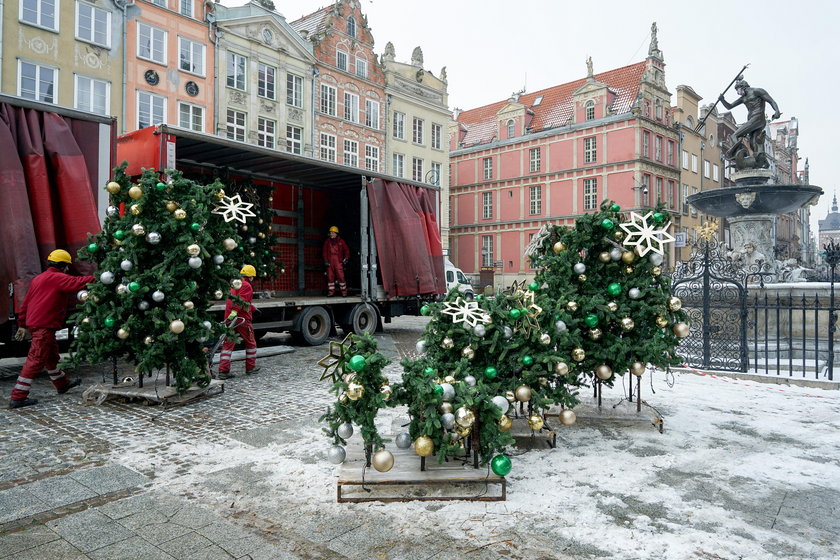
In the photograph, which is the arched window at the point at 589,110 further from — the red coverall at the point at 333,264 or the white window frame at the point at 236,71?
the red coverall at the point at 333,264

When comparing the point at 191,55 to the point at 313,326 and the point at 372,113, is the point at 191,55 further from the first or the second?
the point at 313,326

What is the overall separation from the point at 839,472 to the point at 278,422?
5176mm

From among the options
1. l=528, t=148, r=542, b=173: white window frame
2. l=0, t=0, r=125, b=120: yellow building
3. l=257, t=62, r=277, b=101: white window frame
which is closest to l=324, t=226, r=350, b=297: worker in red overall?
l=0, t=0, r=125, b=120: yellow building

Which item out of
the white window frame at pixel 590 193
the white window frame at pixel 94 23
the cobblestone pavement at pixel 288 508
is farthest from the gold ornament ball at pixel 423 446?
the white window frame at pixel 590 193

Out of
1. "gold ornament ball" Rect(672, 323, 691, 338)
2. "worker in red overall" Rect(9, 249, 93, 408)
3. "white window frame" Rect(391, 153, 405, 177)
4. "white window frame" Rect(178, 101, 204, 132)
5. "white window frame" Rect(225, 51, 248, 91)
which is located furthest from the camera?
"white window frame" Rect(391, 153, 405, 177)

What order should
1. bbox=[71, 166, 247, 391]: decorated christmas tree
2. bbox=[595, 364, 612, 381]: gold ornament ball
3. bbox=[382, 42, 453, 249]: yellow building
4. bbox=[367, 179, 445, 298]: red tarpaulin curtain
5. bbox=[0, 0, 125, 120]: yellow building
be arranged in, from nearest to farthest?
bbox=[595, 364, 612, 381]: gold ornament ball < bbox=[71, 166, 247, 391]: decorated christmas tree < bbox=[367, 179, 445, 298]: red tarpaulin curtain < bbox=[0, 0, 125, 120]: yellow building < bbox=[382, 42, 453, 249]: yellow building

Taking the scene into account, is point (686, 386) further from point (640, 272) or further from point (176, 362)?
point (176, 362)

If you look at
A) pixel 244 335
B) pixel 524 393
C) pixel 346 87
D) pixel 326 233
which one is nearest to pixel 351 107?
pixel 346 87

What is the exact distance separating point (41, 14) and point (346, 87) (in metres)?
13.3

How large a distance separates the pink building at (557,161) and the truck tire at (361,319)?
1089 inches

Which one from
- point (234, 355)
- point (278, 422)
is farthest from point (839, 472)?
point (234, 355)

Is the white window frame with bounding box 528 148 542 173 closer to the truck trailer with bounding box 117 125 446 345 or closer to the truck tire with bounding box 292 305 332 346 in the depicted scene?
the truck trailer with bounding box 117 125 446 345

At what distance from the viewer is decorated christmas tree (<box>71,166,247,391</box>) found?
21.5ft

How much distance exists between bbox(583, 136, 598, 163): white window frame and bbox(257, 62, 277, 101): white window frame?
2299cm
